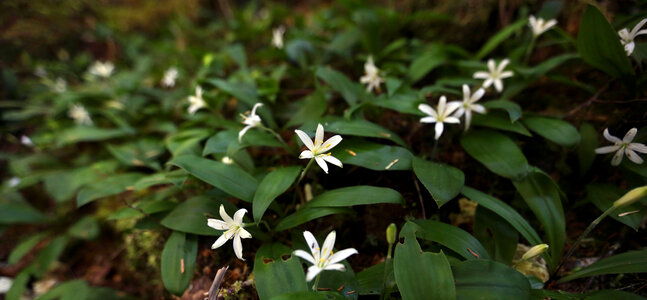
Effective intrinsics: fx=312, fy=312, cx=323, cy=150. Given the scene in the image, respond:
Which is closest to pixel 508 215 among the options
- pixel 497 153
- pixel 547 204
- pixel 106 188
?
pixel 547 204

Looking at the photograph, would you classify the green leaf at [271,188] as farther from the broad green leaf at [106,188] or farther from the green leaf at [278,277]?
the broad green leaf at [106,188]

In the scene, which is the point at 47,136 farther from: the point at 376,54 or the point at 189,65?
the point at 376,54

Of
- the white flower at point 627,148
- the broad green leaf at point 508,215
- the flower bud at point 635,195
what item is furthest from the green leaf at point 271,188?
the white flower at point 627,148

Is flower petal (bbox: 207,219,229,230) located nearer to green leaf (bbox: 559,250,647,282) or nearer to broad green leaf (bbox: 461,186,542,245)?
broad green leaf (bbox: 461,186,542,245)

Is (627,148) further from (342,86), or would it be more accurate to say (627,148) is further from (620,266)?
(342,86)

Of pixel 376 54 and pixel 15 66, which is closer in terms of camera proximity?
pixel 376 54

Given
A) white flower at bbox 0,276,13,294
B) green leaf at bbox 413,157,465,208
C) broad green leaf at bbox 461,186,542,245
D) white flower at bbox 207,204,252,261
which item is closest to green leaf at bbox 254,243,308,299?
white flower at bbox 207,204,252,261

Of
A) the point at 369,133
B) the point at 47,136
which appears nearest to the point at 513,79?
the point at 369,133
